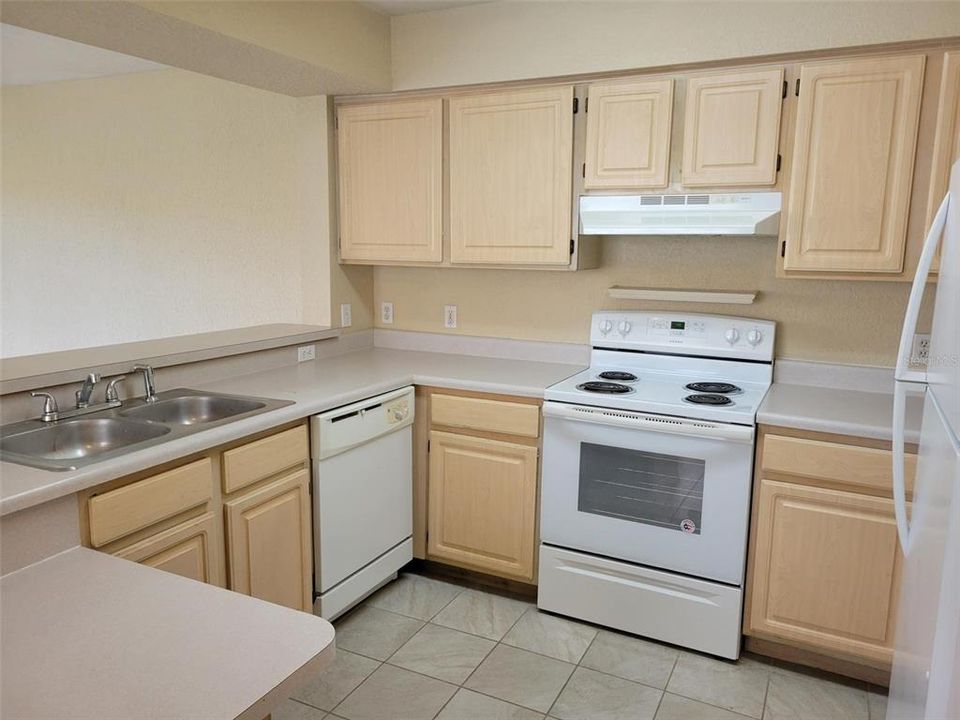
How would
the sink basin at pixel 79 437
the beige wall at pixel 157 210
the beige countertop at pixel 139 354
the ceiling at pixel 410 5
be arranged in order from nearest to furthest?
1. the sink basin at pixel 79 437
2. the beige countertop at pixel 139 354
3. the ceiling at pixel 410 5
4. the beige wall at pixel 157 210

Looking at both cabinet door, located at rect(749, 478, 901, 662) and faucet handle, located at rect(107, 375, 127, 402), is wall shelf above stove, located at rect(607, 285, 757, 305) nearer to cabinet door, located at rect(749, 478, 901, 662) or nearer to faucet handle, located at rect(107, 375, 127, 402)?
cabinet door, located at rect(749, 478, 901, 662)

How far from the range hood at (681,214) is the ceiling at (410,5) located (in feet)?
3.24

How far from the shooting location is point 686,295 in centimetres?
294

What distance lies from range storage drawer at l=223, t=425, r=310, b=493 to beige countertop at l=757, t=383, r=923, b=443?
1.55 m

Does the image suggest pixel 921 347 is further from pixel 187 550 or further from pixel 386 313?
pixel 187 550

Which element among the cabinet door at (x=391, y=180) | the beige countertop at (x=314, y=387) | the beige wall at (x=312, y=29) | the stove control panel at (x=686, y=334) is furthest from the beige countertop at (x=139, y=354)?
the stove control panel at (x=686, y=334)

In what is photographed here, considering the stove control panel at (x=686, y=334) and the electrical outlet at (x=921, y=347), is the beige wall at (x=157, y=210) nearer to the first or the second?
the stove control panel at (x=686, y=334)

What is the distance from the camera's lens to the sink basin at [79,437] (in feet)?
6.65

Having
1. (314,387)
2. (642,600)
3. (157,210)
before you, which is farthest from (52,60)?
(642,600)

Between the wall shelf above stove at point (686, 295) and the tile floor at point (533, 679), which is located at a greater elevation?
the wall shelf above stove at point (686, 295)

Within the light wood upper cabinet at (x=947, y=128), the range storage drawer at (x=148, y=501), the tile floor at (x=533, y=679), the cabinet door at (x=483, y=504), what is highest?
the light wood upper cabinet at (x=947, y=128)

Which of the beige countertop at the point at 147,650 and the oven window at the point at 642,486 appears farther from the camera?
the oven window at the point at 642,486

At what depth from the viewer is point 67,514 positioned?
5.51ft

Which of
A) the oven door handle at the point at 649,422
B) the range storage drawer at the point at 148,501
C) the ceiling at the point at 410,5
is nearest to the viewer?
the range storage drawer at the point at 148,501
